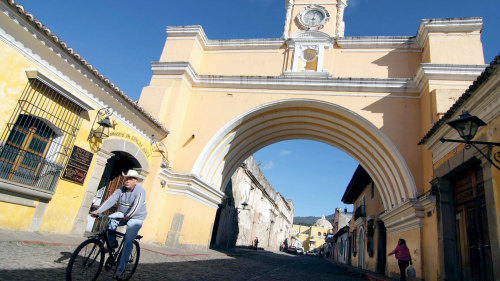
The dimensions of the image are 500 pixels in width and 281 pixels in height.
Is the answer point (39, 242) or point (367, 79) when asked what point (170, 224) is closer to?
point (39, 242)

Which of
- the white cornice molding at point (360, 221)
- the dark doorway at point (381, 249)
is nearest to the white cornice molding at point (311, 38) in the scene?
the dark doorway at point (381, 249)

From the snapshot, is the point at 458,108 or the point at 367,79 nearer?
the point at 458,108

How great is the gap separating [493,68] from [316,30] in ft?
24.5

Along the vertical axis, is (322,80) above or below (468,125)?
above

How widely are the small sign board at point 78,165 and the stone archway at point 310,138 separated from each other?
3737 millimetres

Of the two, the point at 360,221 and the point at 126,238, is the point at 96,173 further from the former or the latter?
the point at 360,221

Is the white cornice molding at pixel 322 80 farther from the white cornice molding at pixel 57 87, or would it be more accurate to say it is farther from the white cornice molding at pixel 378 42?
the white cornice molding at pixel 57 87

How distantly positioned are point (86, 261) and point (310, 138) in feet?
34.2

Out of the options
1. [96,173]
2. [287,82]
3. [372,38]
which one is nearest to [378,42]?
[372,38]

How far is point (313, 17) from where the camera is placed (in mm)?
11695

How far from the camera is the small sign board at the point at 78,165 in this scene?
640cm

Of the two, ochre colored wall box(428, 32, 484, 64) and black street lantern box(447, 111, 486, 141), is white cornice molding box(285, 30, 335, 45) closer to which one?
ochre colored wall box(428, 32, 484, 64)

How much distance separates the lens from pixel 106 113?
7305mm

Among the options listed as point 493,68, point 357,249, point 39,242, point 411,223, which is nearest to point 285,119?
point 411,223
